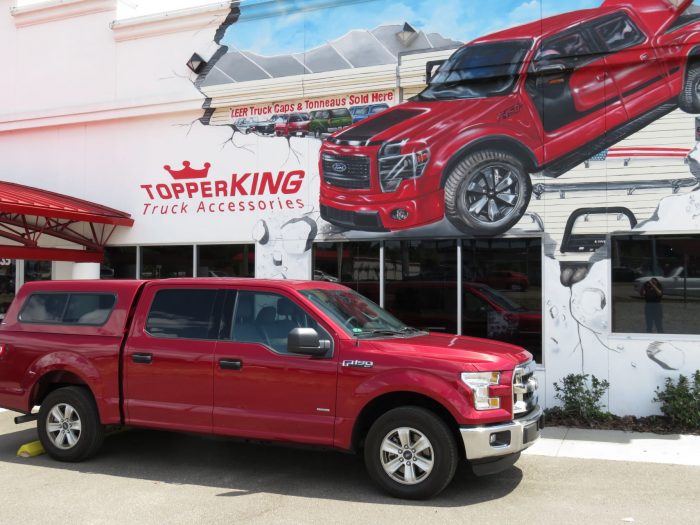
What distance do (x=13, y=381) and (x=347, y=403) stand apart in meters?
3.90

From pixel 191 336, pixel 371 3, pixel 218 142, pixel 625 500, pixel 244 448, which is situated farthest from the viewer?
pixel 218 142

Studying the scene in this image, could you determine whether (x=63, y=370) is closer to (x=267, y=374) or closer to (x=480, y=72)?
(x=267, y=374)

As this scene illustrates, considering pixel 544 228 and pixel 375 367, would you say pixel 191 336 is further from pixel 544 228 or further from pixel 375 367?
pixel 544 228

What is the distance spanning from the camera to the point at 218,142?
11.8 metres

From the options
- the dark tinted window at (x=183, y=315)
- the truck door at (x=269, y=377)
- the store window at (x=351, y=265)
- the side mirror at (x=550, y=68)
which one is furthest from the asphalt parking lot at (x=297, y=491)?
the side mirror at (x=550, y=68)

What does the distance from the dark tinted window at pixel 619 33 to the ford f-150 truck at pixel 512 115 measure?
0.04 feet

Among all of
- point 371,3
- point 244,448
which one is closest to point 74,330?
point 244,448

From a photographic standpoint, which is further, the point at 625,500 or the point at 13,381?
the point at 13,381

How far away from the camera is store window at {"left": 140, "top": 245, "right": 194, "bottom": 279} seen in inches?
473

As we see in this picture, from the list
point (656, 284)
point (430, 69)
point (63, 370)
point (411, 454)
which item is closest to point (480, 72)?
point (430, 69)

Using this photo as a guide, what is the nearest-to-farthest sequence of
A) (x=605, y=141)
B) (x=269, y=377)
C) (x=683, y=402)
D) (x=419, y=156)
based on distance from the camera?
(x=269, y=377) < (x=683, y=402) < (x=605, y=141) < (x=419, y=156)

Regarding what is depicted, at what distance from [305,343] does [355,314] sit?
994 millimetres

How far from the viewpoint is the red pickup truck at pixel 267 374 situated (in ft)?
18.7

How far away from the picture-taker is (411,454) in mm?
5727
